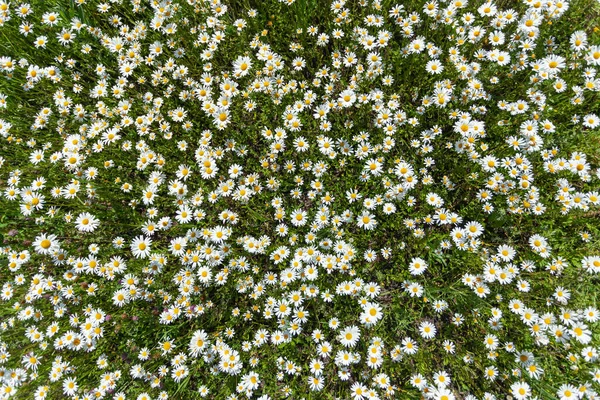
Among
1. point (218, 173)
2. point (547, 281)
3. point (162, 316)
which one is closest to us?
point (547, 281)

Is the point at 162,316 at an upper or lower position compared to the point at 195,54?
lower

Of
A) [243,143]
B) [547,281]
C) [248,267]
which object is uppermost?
[243,143]

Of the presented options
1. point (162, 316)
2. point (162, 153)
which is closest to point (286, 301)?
point (162, 316)

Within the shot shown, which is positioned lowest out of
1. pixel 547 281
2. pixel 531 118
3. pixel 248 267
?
pixel 248 267

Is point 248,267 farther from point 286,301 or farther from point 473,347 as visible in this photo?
Result: point 473,347

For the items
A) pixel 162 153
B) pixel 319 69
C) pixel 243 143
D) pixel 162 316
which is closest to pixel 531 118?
pixel 319 69

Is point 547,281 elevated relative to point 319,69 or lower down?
lower down

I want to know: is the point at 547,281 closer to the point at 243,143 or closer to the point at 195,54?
the point at 243,143

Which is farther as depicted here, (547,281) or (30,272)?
(30,272)

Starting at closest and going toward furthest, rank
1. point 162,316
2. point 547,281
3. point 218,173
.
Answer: point 547,281, point 162,316, point 218,173
